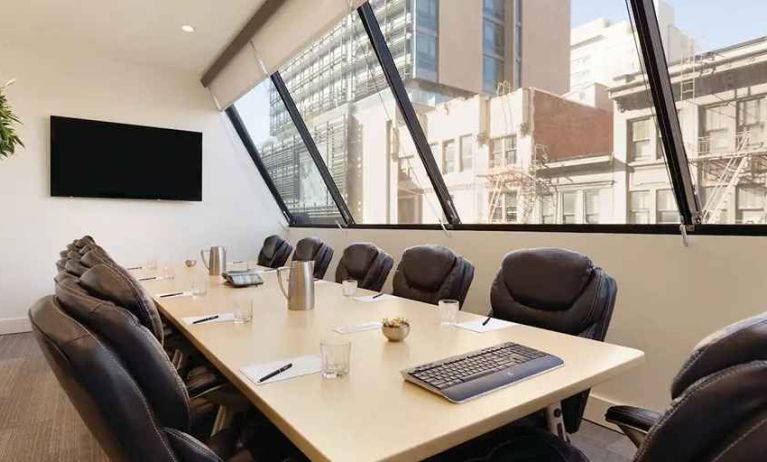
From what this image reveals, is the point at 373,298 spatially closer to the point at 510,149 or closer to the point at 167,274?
the point at 510,149

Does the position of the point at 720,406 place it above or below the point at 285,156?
below

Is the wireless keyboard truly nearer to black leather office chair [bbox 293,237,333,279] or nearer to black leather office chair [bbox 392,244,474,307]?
black leather office chair [bbox 392,244,474,307]

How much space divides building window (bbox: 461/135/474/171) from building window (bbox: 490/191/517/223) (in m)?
0.36

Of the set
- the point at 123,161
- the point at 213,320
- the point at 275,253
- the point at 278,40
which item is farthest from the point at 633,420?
the point at 123,161

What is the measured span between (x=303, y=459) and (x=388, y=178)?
351 cm

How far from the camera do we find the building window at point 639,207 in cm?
251

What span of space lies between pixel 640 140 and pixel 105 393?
2.66 m

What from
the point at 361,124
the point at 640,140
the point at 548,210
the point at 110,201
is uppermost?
the point at 361,124

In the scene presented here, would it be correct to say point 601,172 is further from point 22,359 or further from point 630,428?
point 22,359

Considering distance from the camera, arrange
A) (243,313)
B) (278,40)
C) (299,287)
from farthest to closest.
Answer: (278,40) → (299,287) → (243,313)

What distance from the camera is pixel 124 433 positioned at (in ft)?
2.50

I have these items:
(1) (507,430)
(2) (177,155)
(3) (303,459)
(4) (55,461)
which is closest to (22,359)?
(4) (55,461)

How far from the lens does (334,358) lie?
1.19m

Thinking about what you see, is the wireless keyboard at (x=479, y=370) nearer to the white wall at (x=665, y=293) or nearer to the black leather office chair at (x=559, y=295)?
the black leather office chair at (x=559, y=295)
